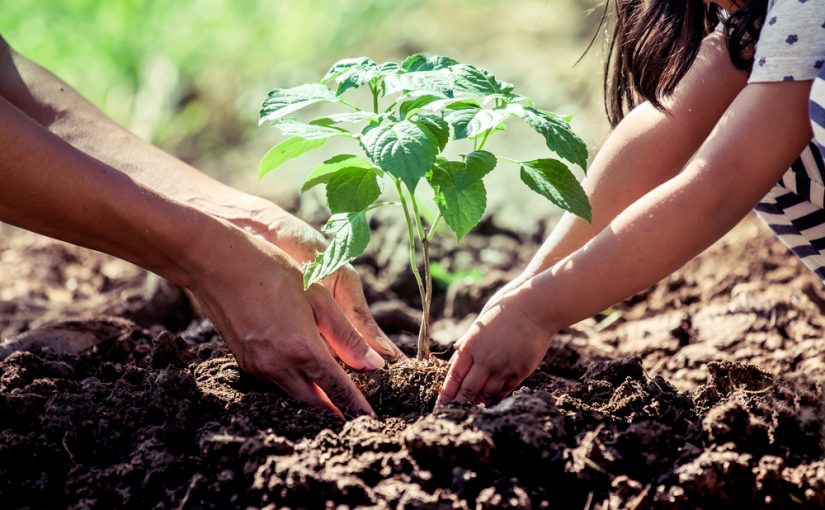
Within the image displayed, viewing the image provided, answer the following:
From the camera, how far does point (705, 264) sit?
3207 millimetres

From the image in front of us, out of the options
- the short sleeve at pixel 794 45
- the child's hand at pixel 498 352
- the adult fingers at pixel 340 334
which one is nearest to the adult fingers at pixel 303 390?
the adult fingers at pixel 340 334

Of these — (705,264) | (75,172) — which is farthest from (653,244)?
(705,264)

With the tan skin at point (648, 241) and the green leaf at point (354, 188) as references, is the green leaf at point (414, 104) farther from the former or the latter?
the tan skin at point (648, 241)

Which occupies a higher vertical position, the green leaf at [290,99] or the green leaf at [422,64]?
the green leaf at [290,99]

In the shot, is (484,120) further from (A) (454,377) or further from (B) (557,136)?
(A) (454,377)

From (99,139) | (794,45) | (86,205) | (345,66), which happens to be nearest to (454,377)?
(345,66)

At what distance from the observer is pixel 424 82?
1610 millimetres

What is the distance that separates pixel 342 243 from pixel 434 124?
0.96ft

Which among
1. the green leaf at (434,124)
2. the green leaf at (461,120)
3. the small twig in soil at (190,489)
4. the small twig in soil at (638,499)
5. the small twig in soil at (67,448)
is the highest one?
the green leaf at (434,124)

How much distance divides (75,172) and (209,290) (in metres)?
0.36

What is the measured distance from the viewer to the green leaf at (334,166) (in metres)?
1.72

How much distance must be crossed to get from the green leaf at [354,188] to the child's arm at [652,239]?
1.13ft

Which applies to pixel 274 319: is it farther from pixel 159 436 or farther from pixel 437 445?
pixel 437 445

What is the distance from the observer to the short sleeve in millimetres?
1596
